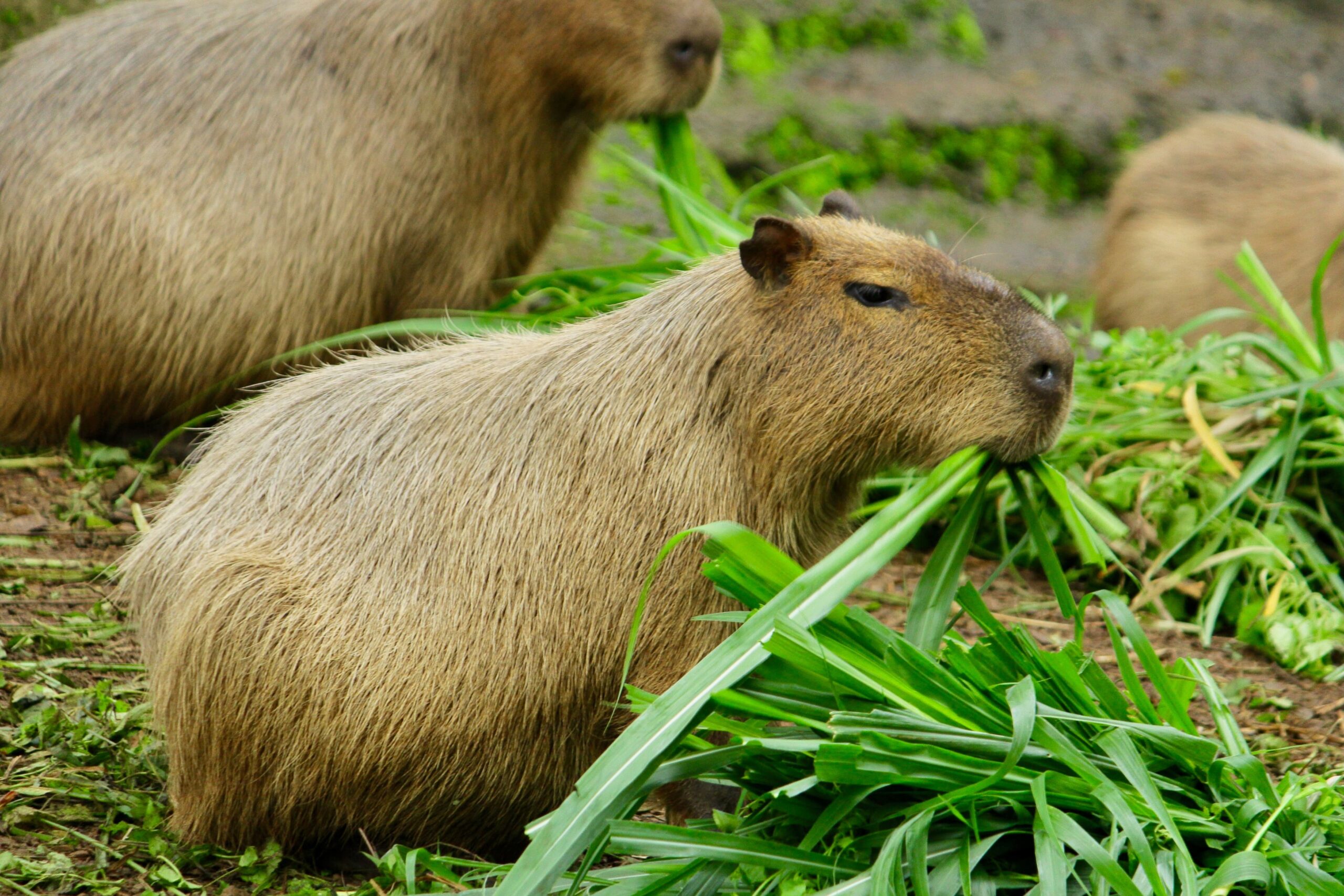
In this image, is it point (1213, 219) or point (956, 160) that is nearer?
point (1213, 219)

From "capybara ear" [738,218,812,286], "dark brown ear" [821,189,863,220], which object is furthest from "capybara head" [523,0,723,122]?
"capybara ear" [738,218,812,286]

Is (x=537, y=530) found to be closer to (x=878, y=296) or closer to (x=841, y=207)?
(x=878, y=296)

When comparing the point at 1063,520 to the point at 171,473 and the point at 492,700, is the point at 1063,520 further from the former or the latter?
the point at 171,473

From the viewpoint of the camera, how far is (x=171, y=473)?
477 cm

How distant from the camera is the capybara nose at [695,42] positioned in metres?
5.05

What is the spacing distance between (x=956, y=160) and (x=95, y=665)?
246 inches

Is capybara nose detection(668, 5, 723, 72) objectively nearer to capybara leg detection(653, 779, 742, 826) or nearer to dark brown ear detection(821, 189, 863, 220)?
dark brown ear detection(821, 189, 863, 220)

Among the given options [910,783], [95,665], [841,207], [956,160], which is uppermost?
[841,207]

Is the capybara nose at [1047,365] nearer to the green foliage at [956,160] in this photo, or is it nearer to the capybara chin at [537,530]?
the capybara chin at [537,530]

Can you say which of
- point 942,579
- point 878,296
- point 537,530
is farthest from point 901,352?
point 537,530

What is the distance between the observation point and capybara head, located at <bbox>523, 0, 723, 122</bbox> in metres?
5.00

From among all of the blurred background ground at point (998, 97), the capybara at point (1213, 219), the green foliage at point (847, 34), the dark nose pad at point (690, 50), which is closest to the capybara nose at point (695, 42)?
the dark nose pad at point (690, 50)

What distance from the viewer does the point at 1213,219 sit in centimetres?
705

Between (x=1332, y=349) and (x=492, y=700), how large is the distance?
3.40m
